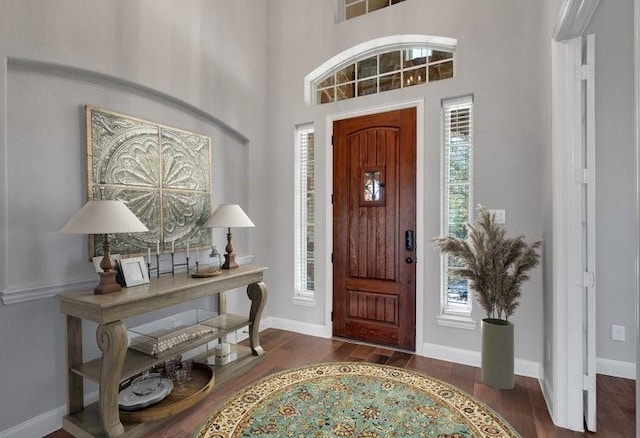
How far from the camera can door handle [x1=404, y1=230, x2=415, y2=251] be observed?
3.36 metres

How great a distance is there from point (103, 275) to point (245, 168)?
6.61ft

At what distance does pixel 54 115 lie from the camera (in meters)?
2.25

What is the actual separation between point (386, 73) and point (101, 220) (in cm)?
303

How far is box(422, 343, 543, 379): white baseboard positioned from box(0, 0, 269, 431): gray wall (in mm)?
2640

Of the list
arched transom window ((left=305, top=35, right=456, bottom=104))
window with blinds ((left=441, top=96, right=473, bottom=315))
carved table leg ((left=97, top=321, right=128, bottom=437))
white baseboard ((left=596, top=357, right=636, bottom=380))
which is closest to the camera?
carved table leg ((left=97, top=321, right=128, bottom=437))

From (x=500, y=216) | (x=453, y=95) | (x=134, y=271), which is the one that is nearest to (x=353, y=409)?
(x=134, y=271)

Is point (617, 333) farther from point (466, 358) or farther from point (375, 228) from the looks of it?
point (375, 228)

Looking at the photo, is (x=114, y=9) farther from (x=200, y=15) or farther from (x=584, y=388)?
(x=584, y=388)

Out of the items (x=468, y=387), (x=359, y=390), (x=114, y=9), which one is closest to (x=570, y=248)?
(x=468, y=387)

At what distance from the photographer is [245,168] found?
387cm

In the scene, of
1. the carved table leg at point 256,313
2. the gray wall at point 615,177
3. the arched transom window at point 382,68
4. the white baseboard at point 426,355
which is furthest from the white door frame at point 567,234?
the carved table leg at point 256,313

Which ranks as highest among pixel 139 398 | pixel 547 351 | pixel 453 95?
pixel 453 95

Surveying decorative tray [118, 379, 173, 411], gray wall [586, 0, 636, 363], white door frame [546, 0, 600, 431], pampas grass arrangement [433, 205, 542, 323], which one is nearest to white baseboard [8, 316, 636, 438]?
gray wall [586, 0, 636, 363]

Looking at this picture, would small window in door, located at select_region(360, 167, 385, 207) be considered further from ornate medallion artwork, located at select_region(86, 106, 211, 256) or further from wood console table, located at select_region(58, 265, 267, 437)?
wood console table, located at select_region(58, 265, 267, 437)
